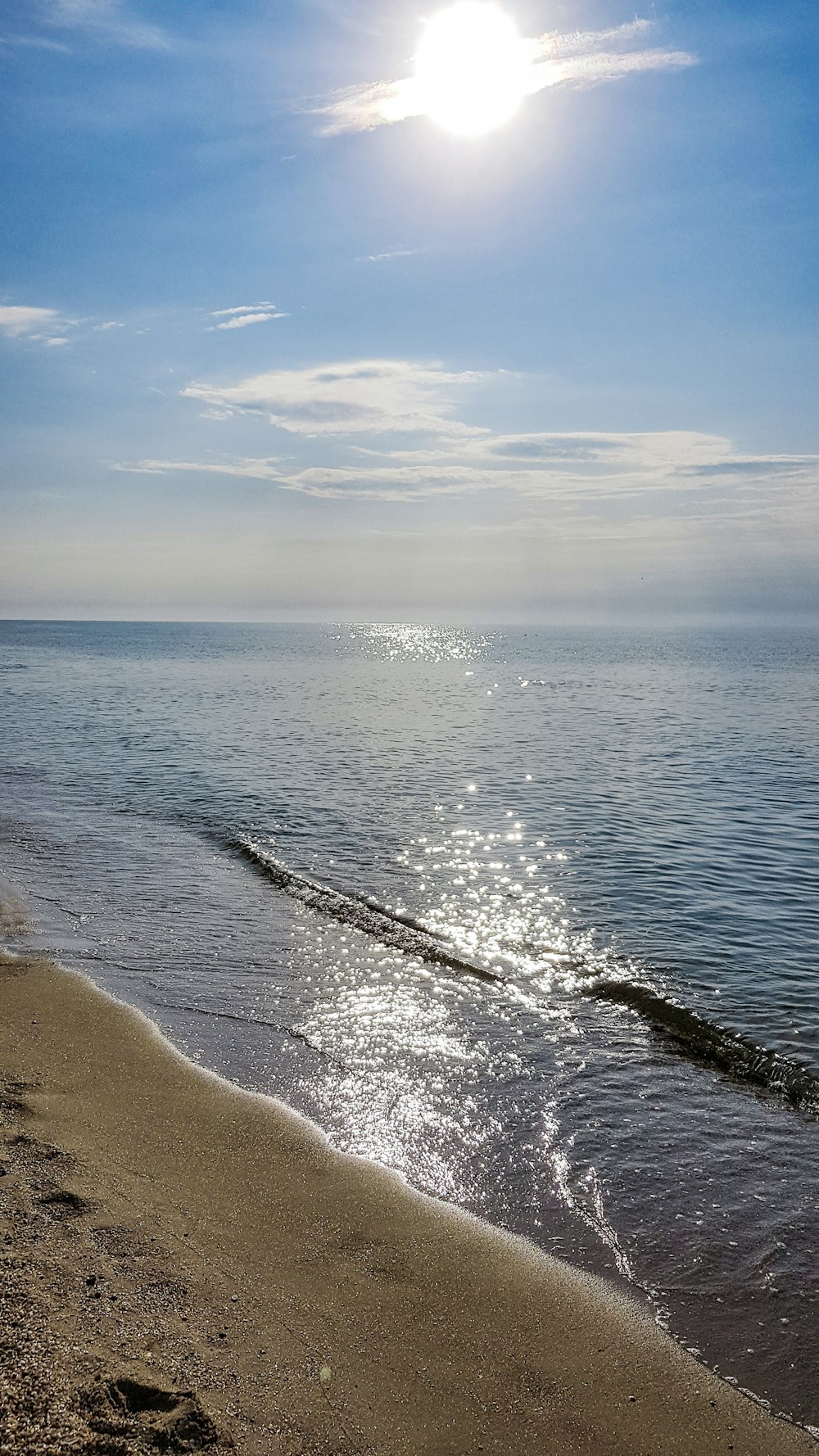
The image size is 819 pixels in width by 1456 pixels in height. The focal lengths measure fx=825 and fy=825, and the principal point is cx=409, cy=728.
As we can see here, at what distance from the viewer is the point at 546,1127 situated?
9.09 metres

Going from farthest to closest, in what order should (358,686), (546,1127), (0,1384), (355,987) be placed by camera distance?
1. (358,686)
2. (355,987)
3. (546,1127)
4. (0,1384)

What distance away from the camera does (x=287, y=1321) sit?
19.1 feet

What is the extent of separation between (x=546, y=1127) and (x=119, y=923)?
28.9ft

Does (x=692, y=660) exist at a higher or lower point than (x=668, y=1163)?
higher

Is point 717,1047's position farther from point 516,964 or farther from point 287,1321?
point 287,1321

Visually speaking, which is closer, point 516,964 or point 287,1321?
point 287,1321

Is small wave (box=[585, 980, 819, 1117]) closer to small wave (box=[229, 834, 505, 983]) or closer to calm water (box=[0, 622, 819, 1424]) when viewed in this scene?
calm water (box=[0, 622, 819, 1424])

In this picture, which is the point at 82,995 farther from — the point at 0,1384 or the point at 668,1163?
the point at 668,1163

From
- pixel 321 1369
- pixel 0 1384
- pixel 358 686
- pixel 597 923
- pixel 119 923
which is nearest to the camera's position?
pixel 0 1384

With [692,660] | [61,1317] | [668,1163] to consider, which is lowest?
[668,1163]

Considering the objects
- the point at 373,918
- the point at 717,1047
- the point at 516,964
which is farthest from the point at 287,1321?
the point at 373,918

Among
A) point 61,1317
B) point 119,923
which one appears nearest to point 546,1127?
point 61,1317

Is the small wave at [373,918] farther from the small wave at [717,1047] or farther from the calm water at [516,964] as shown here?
the small wave at [717,1047]

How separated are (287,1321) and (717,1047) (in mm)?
7486
